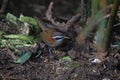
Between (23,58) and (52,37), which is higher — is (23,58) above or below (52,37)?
below

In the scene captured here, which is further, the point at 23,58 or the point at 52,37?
the point at 52,37

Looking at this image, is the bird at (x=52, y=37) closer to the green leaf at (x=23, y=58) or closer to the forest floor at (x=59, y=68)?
the forest floor at (x=59, y=68)

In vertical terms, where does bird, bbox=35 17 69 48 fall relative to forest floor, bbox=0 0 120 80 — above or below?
above

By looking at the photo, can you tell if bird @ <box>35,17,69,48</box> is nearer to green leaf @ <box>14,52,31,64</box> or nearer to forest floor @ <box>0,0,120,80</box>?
forest floor @ <box>0,0,120,80</box>

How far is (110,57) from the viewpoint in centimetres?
498

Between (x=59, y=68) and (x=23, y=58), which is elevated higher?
(x=23, y=58)

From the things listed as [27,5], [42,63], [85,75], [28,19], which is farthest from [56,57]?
[27,5]

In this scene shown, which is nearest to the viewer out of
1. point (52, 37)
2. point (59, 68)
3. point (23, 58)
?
point (59, 68)

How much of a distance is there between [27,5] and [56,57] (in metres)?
4.28

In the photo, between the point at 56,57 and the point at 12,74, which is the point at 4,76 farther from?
the point at 56,57

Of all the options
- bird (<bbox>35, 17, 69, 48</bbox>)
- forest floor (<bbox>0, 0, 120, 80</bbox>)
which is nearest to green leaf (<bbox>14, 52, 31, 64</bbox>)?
forest floor (<bbox>0, 0, 120, 80</bbox>)

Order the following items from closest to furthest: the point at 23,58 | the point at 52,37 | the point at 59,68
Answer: the point at 59,68
the point at 23,58
the point at 52,37

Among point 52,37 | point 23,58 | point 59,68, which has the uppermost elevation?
point 52,37

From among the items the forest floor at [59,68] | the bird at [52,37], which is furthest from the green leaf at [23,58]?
the bird at [52,37]
